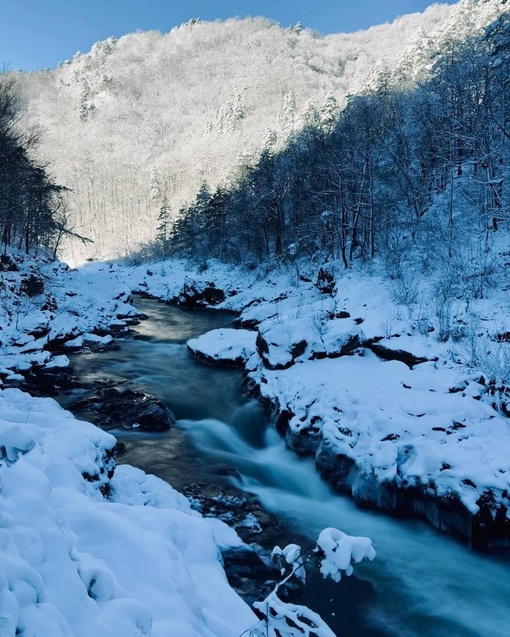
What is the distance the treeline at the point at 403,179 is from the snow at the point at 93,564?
13.2m

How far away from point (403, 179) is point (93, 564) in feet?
94.5

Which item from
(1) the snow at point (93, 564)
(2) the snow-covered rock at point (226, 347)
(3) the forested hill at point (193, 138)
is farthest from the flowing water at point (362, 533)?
(3) the forested hill at point (193, 138)

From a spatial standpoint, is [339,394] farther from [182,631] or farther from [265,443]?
[182,631]

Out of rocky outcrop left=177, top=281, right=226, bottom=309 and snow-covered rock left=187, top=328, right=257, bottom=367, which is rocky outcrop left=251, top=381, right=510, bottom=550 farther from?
rocky outcrop left=177, top=281, right=226, bottom=309

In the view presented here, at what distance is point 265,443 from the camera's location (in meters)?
9.78

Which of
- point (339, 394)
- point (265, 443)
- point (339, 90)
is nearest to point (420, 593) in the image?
point (339, 394)

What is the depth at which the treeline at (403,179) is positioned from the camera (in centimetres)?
1780

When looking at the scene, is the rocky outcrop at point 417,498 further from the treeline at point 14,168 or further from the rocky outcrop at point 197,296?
the rocky outcrop at point 197,296

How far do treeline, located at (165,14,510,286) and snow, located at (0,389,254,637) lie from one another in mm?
13210

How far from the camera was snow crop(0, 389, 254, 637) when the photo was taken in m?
2.32

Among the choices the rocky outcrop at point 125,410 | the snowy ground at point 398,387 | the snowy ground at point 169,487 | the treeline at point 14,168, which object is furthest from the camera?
the treeline at point 14,168

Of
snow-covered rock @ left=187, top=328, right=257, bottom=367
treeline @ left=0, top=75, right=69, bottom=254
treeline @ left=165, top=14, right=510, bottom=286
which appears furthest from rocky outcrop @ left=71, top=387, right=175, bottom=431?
treeline @ left=165, top=14, right=510, bottom=286

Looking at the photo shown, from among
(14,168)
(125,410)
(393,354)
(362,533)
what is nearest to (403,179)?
(393,354)

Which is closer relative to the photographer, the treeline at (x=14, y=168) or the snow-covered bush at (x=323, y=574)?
the snow-covered bush at (x=323, y=574)
